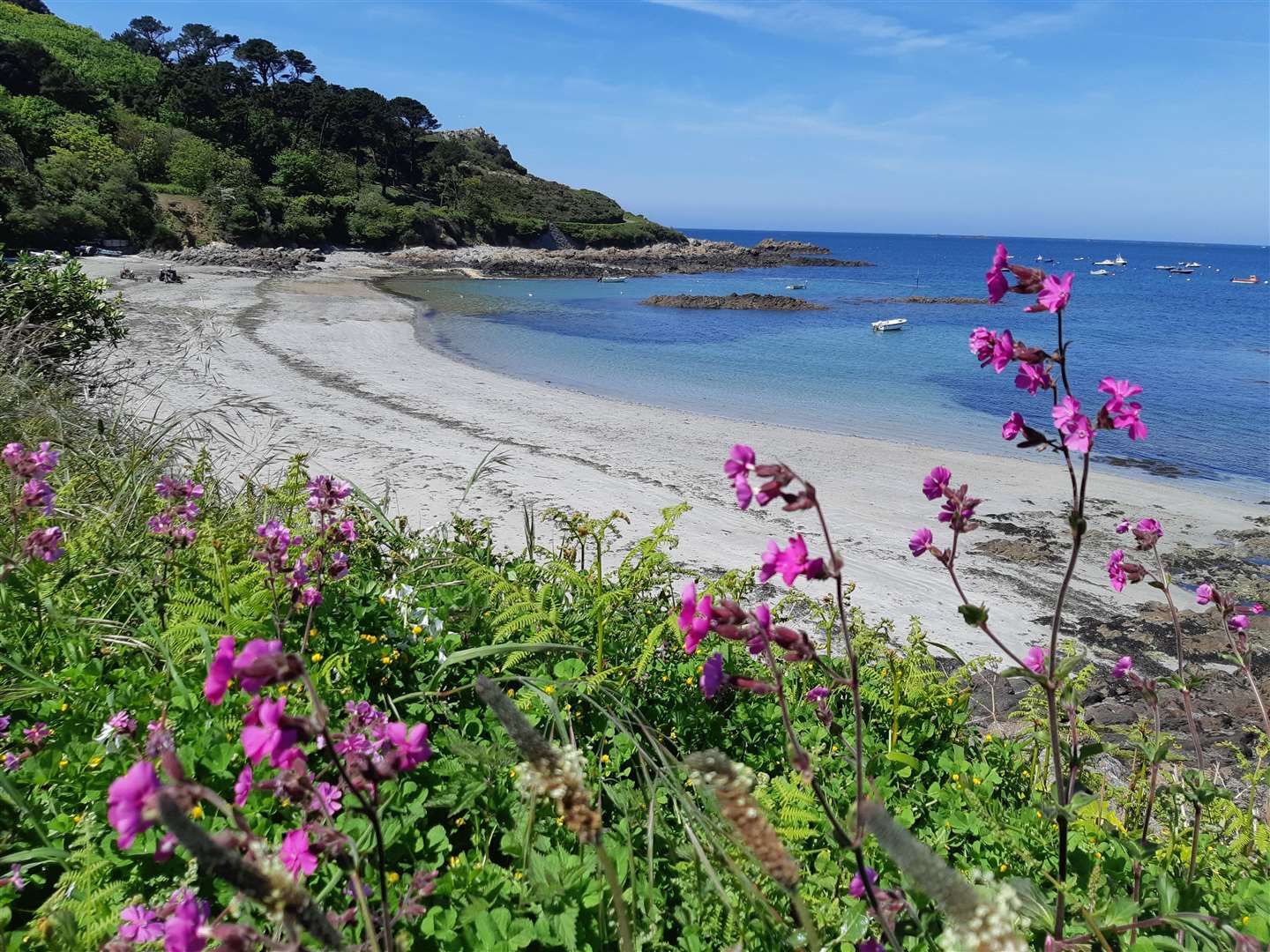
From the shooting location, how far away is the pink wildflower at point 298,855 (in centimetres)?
115

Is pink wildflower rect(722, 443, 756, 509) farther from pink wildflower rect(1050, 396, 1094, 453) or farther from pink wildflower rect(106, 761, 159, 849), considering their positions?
pink wildflower rect(106, 761, 159, 849)

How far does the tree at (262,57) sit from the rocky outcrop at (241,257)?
33725 millimetres

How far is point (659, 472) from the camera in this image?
11594mm

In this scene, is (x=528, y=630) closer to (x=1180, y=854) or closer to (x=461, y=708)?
(x=461, y=708)

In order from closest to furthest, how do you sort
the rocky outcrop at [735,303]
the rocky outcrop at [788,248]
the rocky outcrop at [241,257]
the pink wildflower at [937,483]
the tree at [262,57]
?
1. the pink wildflower at [937,483]
2. the rocky outcrop at [735,303]
3. the rocky outcrop at [241,257]
4. the tree at [262,57]
5. the rocky outcrop at [788,248]

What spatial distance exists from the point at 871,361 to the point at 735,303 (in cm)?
1615

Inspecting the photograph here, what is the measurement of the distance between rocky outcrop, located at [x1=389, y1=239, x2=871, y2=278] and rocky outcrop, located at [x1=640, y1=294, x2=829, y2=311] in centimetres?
1659

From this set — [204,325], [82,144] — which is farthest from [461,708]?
[82,144]

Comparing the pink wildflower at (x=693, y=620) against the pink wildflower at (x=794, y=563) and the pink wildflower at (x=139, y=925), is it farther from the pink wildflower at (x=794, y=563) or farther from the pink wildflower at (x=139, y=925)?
the pink wildflower at (x=139, y=925)

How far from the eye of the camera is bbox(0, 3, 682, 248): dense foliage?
4309 cm

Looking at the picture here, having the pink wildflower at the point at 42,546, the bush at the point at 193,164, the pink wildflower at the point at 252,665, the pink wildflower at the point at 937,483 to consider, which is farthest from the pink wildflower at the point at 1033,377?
the bush at the point at 193,164

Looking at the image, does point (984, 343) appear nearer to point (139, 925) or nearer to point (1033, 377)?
point (1033, 377)

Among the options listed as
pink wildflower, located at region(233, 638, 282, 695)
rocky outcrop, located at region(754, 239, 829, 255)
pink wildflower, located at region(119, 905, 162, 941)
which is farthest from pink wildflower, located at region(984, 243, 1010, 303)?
rocky outcrop, located at region(754, 239, 829, 255)

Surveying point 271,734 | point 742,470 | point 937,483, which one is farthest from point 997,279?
point 271,734
